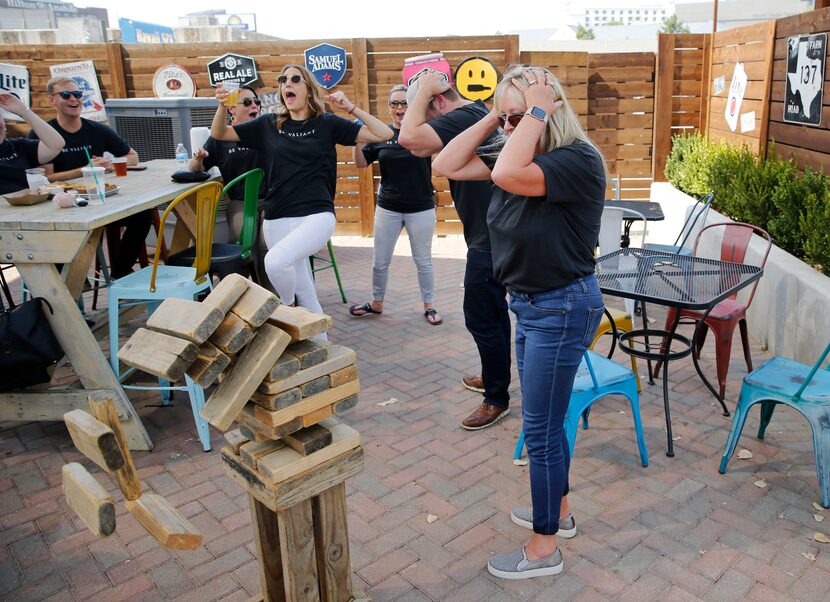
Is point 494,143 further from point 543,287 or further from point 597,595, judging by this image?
point 597,595

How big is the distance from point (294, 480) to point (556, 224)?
124 cm

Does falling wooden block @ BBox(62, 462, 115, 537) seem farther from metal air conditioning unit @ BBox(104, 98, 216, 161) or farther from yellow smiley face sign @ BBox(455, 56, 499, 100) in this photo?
yellow smiley face sign @ BBox(455, 56, 499, 100)

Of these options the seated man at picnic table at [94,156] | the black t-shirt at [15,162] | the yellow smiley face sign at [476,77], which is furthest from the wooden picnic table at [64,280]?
the yellow smiley face sign at [476,77]

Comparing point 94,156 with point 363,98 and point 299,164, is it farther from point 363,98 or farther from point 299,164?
point 363,98

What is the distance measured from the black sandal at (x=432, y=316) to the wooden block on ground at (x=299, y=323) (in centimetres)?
358

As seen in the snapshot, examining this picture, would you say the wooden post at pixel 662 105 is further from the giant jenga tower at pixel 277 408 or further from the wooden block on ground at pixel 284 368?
the wooden block on ground at pixel 284 368

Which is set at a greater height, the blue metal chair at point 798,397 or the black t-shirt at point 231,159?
the black t-shirt at point 231,159

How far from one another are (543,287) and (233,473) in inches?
49.4

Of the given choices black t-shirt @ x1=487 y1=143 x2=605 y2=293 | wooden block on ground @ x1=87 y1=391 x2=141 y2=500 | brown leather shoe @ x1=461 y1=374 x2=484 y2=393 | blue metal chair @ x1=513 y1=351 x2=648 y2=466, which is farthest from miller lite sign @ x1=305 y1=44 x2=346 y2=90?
wooden block on ground @ x1=87 y1=391 x2=141 y2=500

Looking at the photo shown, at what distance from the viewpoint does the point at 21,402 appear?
12.4 feet

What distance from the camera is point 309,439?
2170mm

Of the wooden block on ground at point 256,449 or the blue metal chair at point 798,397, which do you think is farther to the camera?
the blue metal chair at point 798,397

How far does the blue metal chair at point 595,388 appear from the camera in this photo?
3350 mm

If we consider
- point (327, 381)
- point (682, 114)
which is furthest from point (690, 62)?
point (327, 381)
